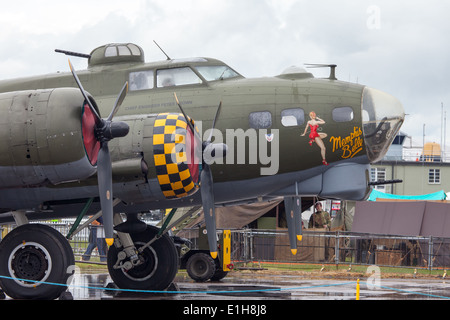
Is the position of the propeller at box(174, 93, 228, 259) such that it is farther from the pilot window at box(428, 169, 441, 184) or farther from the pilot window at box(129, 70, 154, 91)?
the pilot window at box(428, 169, 441, 184)

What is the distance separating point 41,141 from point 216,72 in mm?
5483

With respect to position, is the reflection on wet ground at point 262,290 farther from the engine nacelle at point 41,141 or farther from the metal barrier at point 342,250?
the metal barrier at point 342,250

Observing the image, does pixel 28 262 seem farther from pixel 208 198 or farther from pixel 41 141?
pixel 208 198

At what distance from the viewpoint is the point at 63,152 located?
1329 centimetres

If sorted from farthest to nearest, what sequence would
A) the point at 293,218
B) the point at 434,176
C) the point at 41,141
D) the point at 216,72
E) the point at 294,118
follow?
the point at 434,176 < the point at 216,72 < the point at 293,218 < the point at 294,118 < the point at 41,141

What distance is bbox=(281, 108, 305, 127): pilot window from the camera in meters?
16.2

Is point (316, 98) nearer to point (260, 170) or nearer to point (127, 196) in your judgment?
point (260, 170)

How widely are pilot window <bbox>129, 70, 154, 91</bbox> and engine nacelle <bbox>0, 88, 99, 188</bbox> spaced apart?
12.3 ft

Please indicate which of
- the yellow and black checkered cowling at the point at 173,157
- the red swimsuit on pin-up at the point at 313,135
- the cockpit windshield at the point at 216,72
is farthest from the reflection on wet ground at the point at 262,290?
the cockpit windshield at the point at 216,72

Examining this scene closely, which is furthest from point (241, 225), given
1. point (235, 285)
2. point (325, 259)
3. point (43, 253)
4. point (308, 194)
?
point (43, 253)

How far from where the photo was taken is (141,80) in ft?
56.7

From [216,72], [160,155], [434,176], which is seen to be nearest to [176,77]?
[216,72]
